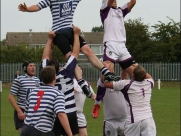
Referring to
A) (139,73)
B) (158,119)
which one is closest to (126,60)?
(139,73)

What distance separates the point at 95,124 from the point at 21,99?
28.4ft

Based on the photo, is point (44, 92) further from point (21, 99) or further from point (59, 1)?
point (21, 99)

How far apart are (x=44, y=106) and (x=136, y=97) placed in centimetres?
274

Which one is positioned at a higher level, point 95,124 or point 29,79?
point 29,79

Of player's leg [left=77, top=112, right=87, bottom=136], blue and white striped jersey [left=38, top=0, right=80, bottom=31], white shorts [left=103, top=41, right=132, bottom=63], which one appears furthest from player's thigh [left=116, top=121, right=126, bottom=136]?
blue and white striped jersey [left=38, top=0, right=80, bottom=31]

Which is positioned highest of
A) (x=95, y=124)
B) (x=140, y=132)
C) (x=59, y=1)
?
A: (x=59, y=1)

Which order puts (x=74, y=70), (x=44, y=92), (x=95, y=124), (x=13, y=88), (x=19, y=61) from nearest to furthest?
(x=44, y=92) < (x=74, y=70) < (x=13, y=88) < (x=95, y=124) < (x=19, y=61)

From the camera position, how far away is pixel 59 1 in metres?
10.2

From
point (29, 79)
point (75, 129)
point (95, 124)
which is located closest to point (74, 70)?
point (75, 129)

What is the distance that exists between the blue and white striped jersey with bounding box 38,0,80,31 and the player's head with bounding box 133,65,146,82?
1532mm

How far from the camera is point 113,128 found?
12.0 m

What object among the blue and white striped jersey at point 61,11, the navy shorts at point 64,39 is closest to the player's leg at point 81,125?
the navy shorts at point 64,39

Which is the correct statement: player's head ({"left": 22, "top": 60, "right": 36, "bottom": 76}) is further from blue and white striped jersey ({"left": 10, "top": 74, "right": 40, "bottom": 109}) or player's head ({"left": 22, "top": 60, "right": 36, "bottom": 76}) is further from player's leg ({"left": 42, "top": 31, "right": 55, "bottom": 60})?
player's leg ({"left": 42, "top": 31, "right": 55, "bottom": 60})

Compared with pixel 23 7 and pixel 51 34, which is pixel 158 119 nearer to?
pixel 51 34
